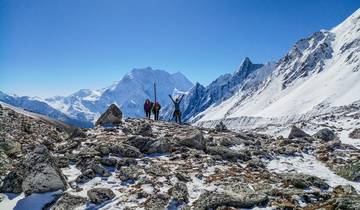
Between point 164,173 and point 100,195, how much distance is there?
4469 mm

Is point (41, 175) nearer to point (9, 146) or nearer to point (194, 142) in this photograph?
point (9, 146)

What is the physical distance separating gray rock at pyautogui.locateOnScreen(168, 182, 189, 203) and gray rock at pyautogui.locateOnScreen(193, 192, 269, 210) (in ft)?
2.18

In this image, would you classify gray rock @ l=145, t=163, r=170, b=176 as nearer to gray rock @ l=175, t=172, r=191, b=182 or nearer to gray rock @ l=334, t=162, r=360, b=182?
gray rock @ l=175, t=172, r=191, b=182

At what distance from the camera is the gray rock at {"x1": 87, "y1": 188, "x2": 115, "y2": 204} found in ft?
66.0

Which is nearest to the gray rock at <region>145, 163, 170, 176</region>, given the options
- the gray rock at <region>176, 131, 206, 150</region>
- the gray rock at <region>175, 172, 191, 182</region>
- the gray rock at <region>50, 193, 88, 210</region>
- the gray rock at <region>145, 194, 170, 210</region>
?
the gray rock at <region>175, 172, 191, 182</region>

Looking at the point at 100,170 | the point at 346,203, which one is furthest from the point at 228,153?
the point at 346,203

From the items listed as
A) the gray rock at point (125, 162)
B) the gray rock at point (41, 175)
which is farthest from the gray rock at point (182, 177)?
the gray rock at point (41, 175)

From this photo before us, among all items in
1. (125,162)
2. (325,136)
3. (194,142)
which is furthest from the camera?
(325,136)

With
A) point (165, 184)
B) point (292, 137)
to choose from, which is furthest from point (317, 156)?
point (165, 184)

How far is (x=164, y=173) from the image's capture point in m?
23.7

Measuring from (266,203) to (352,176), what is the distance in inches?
343

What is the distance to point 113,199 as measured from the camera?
20391 mm

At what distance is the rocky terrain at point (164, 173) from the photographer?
1981cm

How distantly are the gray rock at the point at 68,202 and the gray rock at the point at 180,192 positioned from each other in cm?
424
